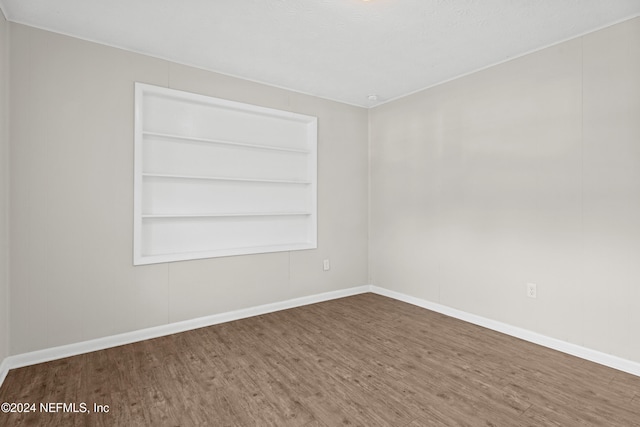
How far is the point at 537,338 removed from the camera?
2861mm

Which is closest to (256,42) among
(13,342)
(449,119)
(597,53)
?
(449,119)

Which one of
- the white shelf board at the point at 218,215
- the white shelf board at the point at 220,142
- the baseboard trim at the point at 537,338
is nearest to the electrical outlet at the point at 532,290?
the baseboard trim at the point at 537,338

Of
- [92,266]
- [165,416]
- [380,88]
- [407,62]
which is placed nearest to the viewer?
[165,416]

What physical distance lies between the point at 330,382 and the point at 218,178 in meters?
2.14

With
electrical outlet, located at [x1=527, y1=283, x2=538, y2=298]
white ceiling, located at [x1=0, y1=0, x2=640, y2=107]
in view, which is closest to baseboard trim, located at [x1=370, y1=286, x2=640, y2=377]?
electrical outlet, located at [x1=527, y1=283, x2=538, y2=298]

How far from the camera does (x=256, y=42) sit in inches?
108

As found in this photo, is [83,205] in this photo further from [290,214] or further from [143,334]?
[290,214]

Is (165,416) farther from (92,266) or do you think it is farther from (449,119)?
(449,119)

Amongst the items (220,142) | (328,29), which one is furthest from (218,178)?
(328,29)

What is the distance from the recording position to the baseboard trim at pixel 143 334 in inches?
96.0

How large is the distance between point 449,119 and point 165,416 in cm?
351

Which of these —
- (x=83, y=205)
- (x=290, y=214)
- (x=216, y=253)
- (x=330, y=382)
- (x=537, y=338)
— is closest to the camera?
(x=330, y=382)

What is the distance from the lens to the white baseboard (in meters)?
2.43

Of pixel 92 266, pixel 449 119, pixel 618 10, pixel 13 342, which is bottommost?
pixel 13 342
